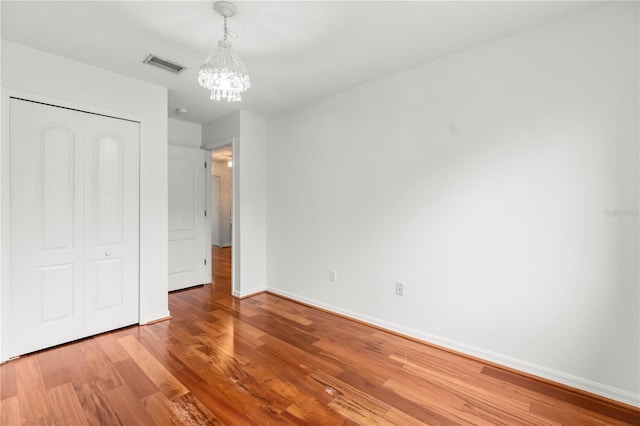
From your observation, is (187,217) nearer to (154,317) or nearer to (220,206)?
(154,317)

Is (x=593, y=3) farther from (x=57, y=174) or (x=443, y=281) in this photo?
(x=57, y=174)

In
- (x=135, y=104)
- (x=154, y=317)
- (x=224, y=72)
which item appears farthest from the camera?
(x=154, y=317)

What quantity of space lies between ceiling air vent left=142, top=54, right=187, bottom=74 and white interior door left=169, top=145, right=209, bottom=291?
1.67 m

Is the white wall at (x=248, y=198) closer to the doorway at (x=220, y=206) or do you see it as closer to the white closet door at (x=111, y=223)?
the white closet door at (x=111, y=223)

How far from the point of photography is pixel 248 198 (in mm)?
4141

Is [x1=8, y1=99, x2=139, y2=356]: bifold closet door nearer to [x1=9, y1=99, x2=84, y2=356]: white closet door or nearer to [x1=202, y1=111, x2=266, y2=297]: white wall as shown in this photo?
[x1=9, y1=99, x2=84, y2=356]: white closet door

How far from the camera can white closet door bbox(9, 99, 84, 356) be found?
242 cm

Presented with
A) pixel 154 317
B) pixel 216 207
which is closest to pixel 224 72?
pixel 154 317

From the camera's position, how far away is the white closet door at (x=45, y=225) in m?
2.42

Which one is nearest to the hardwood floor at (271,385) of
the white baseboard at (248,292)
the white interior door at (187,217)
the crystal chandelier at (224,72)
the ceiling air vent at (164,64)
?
the white baseboard at (248,292)

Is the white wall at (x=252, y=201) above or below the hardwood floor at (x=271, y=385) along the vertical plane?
above

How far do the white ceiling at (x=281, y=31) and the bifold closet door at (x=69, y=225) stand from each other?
26.8 inches

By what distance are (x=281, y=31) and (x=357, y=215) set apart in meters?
1.92

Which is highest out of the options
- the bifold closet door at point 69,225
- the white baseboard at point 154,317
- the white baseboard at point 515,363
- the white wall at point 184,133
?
the white wall at point 184,133
